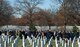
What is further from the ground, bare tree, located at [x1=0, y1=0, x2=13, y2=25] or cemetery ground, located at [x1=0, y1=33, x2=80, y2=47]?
bare tree, located at [x1=0, y1=0, x2=13, y2=25]

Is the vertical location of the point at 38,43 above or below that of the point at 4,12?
below

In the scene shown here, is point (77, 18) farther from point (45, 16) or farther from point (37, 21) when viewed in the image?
point (45, 16)

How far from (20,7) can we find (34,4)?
2.93 m

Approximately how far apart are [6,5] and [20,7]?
115 inches

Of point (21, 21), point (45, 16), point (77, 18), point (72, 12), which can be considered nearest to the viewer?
point (72, 12)

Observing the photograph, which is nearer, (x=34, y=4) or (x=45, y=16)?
(x=34, y=4)

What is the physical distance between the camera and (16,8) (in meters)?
62.3

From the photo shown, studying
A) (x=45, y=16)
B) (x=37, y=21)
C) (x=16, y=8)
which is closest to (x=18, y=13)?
(x=16, y=8)

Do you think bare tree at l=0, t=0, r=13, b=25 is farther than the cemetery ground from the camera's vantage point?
Yes

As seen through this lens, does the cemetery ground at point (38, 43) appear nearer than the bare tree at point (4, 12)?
Yes

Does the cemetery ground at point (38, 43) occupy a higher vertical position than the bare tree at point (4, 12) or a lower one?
lower

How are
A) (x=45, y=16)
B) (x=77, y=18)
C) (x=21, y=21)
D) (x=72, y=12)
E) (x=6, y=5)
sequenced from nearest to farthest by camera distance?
(x=72, y=12) → (x=77, y=18) → (x=6, y=5) → (x=21, y=21) → (x=45, y=16)

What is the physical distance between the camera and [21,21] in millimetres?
69500

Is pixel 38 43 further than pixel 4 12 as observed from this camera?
No
